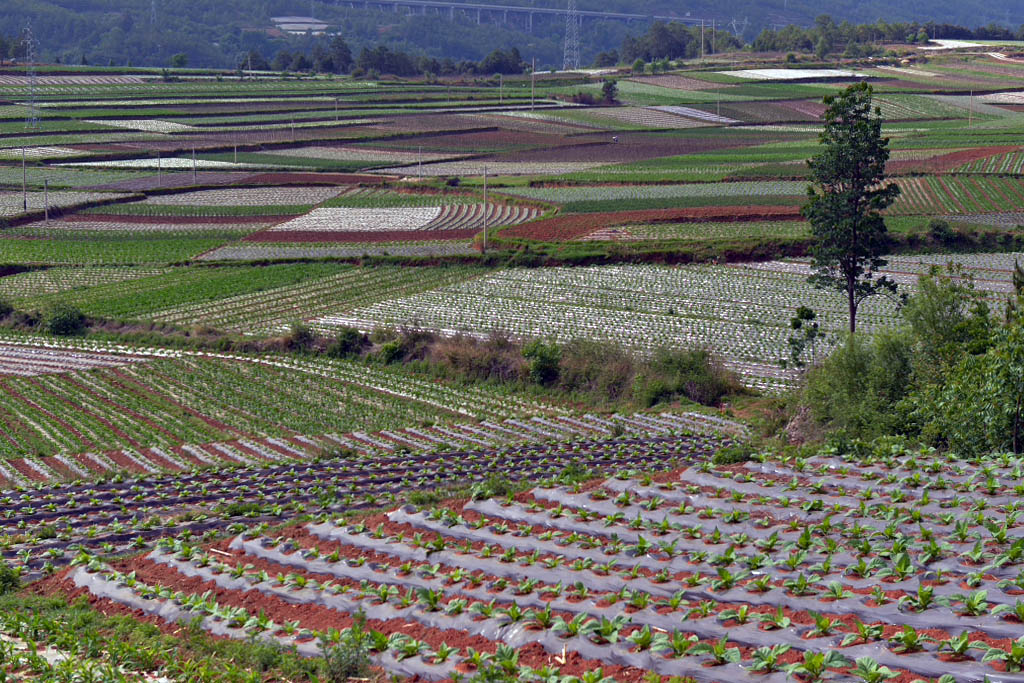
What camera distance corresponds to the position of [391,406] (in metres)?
37.3

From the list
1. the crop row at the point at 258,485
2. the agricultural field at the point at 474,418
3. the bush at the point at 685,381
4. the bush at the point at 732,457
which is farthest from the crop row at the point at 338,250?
the bush at the point at 732,457

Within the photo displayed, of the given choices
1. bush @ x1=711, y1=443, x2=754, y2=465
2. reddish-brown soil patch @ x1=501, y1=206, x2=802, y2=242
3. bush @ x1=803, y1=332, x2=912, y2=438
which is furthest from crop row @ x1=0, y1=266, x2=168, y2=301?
bush @ x1=711, y1=443, x2=754, y2=465

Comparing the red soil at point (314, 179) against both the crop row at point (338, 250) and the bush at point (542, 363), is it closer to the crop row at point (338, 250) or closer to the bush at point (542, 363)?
the crop row at point (338, 250)

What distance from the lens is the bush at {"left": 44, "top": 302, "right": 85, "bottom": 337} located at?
48781 mm

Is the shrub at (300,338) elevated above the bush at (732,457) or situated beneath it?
situated beneath

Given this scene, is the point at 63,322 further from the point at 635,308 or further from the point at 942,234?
the point at 942,234

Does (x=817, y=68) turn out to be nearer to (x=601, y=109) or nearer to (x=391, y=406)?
(x=601, y=109)

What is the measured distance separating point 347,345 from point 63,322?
13.4 meters

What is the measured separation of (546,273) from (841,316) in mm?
16423

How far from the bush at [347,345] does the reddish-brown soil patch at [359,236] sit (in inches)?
953

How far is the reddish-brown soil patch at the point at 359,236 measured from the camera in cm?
6894

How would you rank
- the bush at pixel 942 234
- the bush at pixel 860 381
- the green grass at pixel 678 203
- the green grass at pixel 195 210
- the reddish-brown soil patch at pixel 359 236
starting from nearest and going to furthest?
the bush at pixel 860 381
the bush at pixel 942 234
the reddish-brown soil patch at pixel 359 236
the green grass at pixel 678 203
the green grass at pixel 195 210

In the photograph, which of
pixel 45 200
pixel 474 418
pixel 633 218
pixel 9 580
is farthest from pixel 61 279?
pixel 9 580

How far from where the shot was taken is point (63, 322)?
48.8 m
